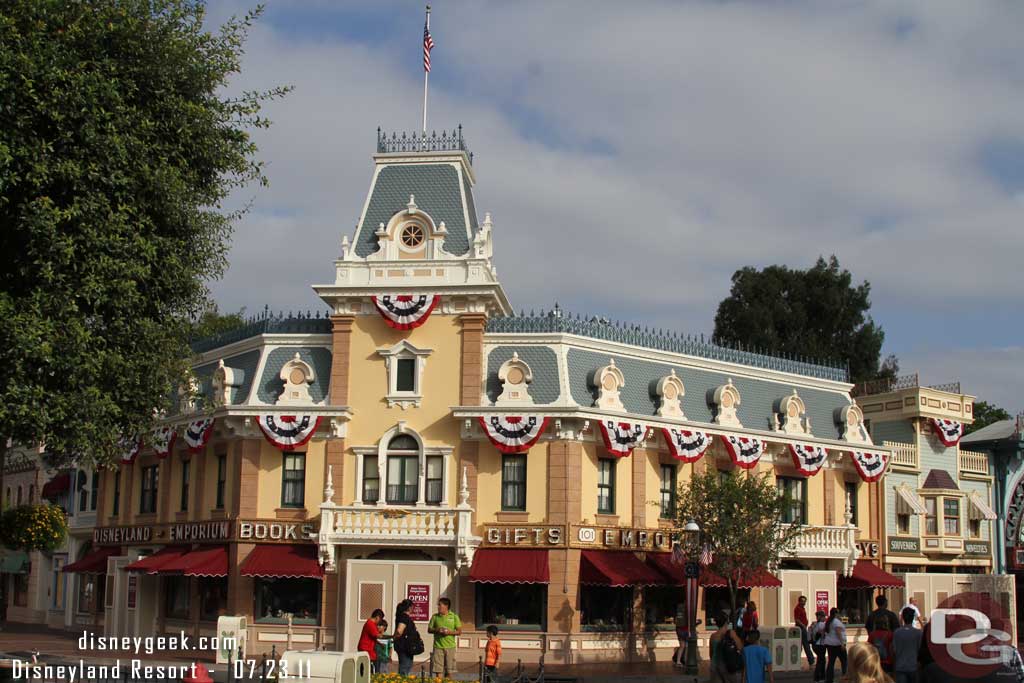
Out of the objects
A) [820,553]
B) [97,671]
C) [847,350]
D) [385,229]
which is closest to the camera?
[97,671]

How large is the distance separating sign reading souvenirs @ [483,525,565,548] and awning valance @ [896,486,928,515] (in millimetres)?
17677

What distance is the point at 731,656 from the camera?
23.1 metres

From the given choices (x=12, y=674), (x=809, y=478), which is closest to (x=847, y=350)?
(x=809, y=478)

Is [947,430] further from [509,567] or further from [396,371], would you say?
[396,371]

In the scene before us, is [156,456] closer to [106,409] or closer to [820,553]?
[106,409]

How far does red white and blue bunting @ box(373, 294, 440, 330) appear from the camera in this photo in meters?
37.2

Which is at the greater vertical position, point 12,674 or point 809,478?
point 809,478

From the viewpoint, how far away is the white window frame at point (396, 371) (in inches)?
1474

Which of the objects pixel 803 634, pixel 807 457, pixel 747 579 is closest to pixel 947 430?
pixel 807 457

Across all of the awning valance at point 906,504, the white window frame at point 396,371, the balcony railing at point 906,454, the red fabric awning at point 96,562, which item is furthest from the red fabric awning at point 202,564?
the balcony railing at point 906,454

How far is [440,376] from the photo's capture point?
37.5 meters

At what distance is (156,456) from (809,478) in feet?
75.9

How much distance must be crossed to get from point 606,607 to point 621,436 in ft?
17.8

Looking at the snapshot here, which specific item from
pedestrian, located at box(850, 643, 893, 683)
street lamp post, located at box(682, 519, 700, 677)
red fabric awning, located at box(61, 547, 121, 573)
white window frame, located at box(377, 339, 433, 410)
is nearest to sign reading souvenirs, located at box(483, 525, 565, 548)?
street lamp post, located at box(682, 519, 700, 677)
